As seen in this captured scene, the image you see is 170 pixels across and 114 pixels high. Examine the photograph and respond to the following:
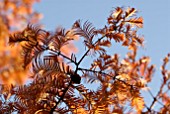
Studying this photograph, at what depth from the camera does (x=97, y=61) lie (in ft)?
3.35

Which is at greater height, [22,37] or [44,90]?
[22,37]

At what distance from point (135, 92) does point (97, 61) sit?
0.13m

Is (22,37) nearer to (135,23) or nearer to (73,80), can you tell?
(73,80)

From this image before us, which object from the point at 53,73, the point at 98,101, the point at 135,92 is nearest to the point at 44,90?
the point at 53,73

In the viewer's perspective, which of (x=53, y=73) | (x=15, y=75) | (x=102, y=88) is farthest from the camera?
(x=102, y=88)

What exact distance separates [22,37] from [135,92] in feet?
1.12

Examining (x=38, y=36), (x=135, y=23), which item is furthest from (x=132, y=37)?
(x=38, y=36)

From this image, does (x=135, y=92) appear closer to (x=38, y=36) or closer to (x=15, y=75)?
(x=38, y=36)

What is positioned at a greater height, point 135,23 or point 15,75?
point 135,23

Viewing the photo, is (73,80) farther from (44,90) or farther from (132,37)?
(132,37)

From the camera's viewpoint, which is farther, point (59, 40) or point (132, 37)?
point (132, 37)

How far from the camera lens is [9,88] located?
1015mm

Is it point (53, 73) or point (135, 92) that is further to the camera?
point (135, 92)

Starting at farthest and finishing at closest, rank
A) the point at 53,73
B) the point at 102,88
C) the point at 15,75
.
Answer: the point at 102,88 < the point at 53,73 < the point at 15,75
